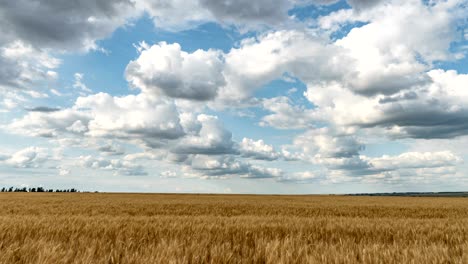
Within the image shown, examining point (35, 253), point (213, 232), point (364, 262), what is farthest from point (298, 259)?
point (213, 232)

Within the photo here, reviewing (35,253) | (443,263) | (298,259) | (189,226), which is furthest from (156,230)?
(443,263)

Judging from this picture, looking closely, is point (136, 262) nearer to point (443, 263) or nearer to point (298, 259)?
Result: point (298, 259)

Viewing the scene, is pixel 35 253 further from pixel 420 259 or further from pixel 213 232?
pixel 420 259

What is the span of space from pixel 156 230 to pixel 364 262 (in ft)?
18.9

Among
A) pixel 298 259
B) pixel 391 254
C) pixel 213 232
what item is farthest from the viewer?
pixel 213 232

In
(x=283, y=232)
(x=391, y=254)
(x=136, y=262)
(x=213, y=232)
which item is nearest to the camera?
(x=136, y=262)

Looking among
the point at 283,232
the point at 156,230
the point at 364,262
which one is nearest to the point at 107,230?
the point at 156,230

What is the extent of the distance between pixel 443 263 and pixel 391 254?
652mm

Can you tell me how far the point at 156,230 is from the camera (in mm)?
8867

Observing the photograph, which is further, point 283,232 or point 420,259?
point 283,232

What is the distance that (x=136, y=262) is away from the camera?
4.43 meters

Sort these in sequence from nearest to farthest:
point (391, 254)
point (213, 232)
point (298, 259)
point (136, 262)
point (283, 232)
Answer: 1. point (136, 262)
2. point (298, 259)
3. point (391, 254)
4. point (213, 232)
5. point (283, 232)

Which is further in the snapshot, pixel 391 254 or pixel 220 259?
pixel 391 254

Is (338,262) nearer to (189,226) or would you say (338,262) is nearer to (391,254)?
(391,254)
